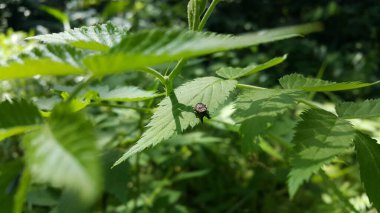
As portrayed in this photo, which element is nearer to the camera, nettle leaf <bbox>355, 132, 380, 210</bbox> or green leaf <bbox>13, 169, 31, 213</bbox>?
green leaf <bbox>13, 169, 31, 213</bbox>

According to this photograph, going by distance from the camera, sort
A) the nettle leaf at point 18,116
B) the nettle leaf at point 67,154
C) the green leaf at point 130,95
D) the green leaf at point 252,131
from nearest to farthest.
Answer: the nettle leaf at point 67,154 → the nettle leaf at point 18,116 → the green leaf at point 252,131 → the green leaf at point 130,95

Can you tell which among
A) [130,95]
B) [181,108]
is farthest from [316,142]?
[130,95]

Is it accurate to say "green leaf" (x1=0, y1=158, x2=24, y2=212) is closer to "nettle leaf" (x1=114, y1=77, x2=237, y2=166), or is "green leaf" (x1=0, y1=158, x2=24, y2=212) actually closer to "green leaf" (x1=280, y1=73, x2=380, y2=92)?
"nettle leaf" (x1=114, y1=77, x2=237, y2=166)

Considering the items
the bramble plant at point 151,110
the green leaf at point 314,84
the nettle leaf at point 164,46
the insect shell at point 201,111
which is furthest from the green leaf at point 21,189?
the green leaf at point 314,84

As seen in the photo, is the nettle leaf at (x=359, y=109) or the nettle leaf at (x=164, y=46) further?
the nettle leaf at (x=359, y=109)

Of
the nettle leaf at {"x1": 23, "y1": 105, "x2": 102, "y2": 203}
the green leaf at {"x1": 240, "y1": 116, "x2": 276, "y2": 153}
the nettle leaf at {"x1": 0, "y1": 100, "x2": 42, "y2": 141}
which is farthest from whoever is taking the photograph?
the green leaf at {"x1": 240, "y1": 116, "x2": 276, "y2": 153}

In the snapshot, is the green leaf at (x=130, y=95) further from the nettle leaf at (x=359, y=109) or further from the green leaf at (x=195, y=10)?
the nettle leaf at (x=359, y=109)

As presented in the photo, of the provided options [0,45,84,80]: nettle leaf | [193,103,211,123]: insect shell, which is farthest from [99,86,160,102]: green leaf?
[0,45,84,80]: nettle leaf

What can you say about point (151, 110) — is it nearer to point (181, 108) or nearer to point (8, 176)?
point (181, 108)
